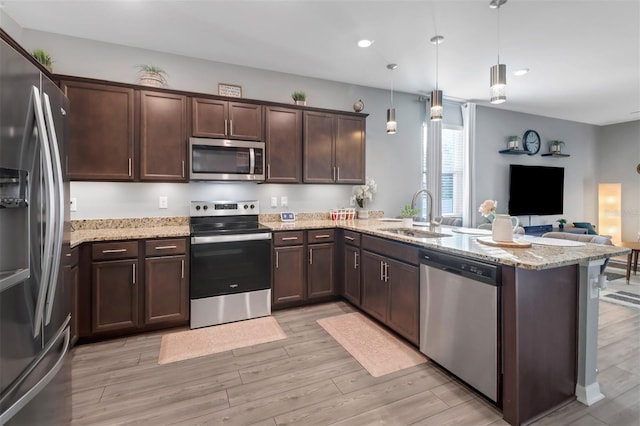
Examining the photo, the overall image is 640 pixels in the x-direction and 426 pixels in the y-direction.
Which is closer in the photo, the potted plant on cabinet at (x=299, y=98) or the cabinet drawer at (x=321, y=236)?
the cabinet drawer at (x=321, y=236)

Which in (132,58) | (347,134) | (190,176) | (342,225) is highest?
(132,58)

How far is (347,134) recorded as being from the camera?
413cm

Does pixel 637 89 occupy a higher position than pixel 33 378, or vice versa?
pixel 637 89

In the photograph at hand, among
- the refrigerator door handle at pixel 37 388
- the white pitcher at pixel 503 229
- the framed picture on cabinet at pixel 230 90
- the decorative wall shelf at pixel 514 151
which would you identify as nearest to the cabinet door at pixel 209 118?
the framed picture on cabinet at pixel 230 90

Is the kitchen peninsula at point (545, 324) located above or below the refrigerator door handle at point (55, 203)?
below

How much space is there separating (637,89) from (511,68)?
256 cm

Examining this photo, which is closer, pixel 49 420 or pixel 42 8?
pixel 49 420

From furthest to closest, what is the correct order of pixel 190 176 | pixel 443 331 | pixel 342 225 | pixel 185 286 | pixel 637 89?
pixel 637 89 → pixel 342 225 → pixel 190 176 → pixel 185 286 → pixel 443 331

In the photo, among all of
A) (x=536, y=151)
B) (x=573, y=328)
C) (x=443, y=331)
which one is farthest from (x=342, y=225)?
(x=536, y=151)

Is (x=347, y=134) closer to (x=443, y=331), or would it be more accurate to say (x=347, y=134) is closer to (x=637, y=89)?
(x=443, y=331)

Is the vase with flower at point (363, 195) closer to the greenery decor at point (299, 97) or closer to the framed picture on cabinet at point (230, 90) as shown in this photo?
the greenery decor at point (299, 97)

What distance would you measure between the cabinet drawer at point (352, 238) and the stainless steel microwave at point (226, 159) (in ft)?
3.91

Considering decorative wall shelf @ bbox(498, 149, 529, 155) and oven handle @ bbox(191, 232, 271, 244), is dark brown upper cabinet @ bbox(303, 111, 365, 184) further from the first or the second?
decorative wall shelf @ bbox(498, 149, 529, 155)

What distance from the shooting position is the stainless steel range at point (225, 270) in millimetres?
3072
